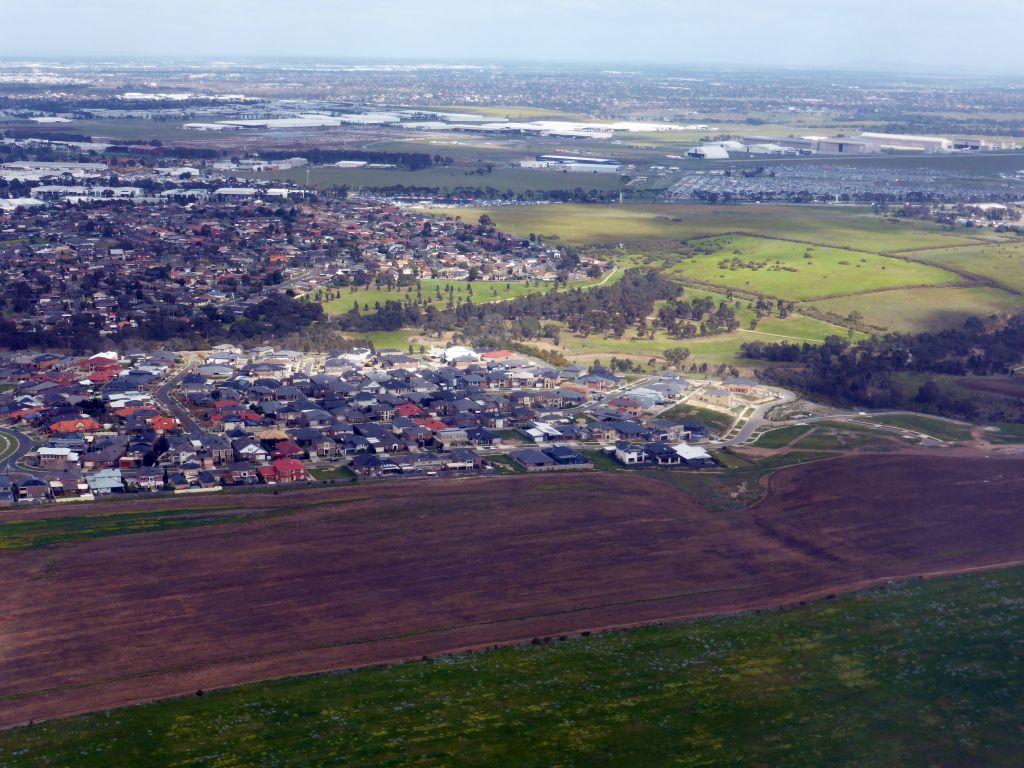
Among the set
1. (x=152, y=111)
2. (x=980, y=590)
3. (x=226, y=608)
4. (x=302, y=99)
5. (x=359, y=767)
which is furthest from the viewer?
(x=302, y=99)

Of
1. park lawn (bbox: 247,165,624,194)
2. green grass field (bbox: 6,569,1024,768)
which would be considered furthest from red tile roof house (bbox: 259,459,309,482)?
park lawn (bbox: 247,165,624,194)

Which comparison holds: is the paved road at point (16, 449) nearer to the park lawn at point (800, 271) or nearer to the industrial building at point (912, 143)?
the park lawn at point (800, 271)

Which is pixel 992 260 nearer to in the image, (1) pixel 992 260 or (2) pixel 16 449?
(1) pixel 992 260

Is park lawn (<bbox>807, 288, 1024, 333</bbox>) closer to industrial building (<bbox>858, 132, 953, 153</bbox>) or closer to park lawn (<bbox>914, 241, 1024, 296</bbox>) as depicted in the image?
park lawn (<bbox>914, 241, 1024, 296</bbox>)

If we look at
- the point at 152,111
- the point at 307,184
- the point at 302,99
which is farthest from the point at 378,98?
the point at 307,184

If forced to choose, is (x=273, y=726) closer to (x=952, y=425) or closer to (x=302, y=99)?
(x=952, y=425)

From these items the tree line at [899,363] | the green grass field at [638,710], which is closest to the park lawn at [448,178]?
the tree line at [899,363]
